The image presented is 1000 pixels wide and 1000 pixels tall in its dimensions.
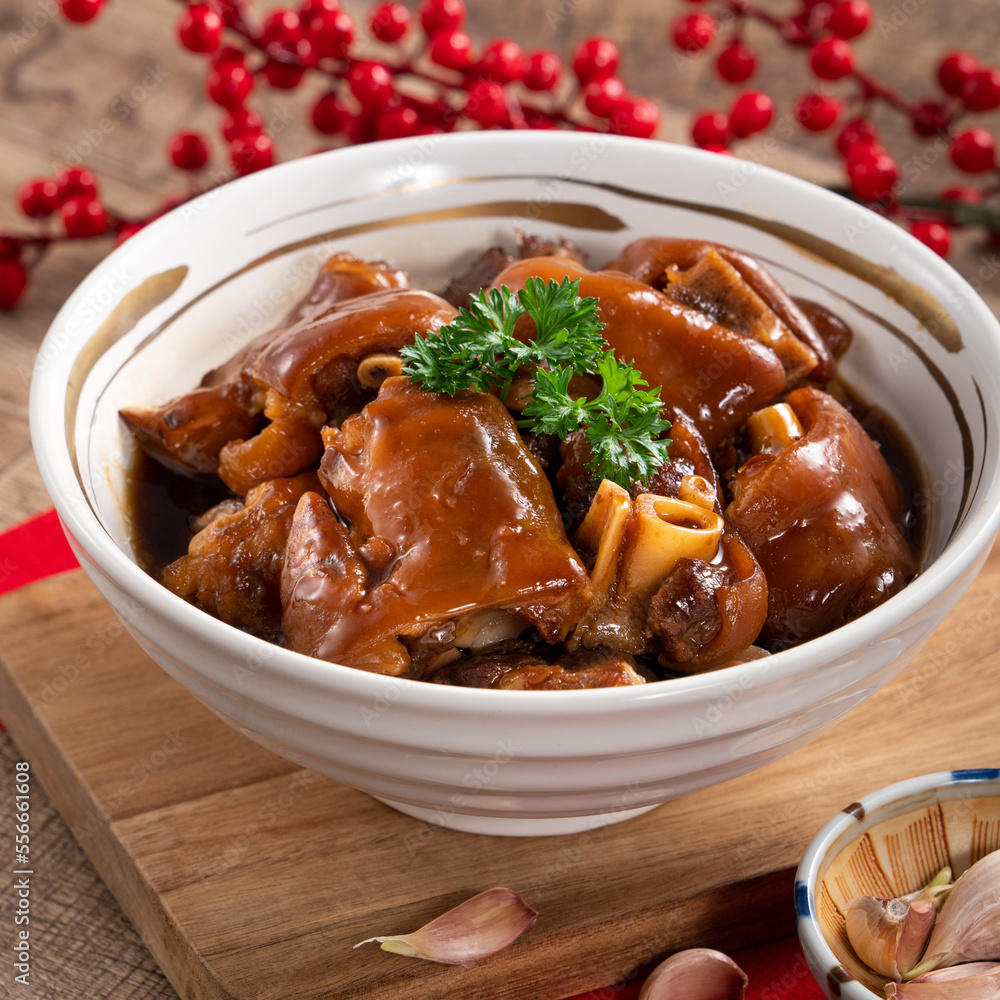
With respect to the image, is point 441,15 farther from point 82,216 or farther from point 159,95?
point 159,95

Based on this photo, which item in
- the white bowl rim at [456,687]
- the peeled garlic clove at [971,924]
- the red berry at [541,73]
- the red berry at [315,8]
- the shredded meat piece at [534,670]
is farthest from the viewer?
the red berry at [541,73]

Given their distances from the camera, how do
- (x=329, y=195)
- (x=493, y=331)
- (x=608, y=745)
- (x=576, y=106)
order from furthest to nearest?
(x=576, y=106) < (x=329, y=195) < (x=493, y=331) < (x=608, y=745)

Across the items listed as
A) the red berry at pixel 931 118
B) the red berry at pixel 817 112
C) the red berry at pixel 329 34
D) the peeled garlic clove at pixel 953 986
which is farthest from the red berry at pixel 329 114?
the peeled garlic clove at pixel 953 986

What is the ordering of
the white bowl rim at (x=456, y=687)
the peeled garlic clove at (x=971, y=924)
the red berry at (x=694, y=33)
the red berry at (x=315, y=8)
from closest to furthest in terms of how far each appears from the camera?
the white bowl rim at (x=456, y=687) < the peeled garlic clove at (x=971, y=924) < the red berry at (x=315, y=8) < the red berry at (x=694, y=33)

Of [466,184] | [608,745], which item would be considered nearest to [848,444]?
[608,745]

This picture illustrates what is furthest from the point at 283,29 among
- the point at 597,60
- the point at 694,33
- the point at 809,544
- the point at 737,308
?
the point at 809,544

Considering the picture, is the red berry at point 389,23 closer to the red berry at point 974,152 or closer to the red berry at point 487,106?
the red berry at point 487,106

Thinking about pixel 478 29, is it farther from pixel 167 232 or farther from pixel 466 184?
pixel 167 232
